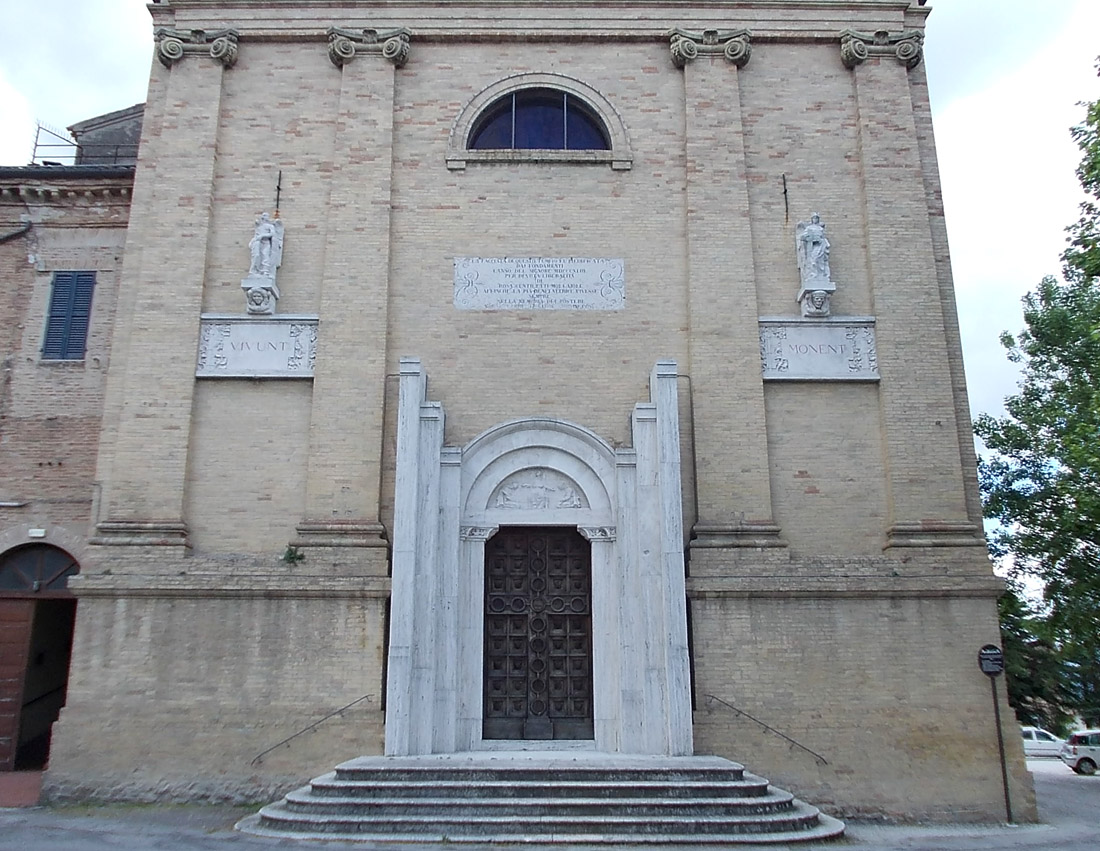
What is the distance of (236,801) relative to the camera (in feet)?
38.6

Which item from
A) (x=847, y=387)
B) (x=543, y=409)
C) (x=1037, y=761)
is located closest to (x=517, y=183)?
(x=543, y=409)

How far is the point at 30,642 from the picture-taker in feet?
47.2

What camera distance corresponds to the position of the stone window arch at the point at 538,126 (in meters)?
14.9

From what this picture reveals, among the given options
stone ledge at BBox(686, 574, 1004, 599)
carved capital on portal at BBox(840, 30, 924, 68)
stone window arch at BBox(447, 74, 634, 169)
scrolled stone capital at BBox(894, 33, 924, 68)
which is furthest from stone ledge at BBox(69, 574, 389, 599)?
scrolled stone capital at BBox(894, 33, 924, 68)

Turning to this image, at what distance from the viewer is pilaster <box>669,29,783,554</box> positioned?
13281mm

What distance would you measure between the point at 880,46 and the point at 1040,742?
1238 inches

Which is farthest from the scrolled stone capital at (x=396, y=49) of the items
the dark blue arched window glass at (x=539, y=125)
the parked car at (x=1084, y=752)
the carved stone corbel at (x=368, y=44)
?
the parked car at (x=1084, y=752)

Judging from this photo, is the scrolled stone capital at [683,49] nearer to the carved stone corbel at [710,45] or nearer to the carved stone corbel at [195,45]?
the carved stone corbel at [710,45]

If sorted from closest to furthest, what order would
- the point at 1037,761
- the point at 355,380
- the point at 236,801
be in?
the point at 236,801
the point at 355,380
the point at 1037,761

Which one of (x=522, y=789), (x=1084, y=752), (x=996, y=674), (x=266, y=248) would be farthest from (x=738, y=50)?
(x=1084, y=752)

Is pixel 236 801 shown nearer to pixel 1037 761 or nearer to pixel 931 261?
pixel 931 261

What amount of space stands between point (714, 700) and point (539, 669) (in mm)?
2359

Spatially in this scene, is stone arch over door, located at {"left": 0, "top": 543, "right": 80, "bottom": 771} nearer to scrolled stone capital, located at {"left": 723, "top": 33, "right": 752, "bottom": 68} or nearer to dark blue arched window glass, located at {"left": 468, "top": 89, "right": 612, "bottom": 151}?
dark blue arched window glass, located at {"left": 468, "top": 89, "right": 612, "bottom": 151}

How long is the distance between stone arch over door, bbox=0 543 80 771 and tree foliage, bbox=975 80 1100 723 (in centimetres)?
1774
